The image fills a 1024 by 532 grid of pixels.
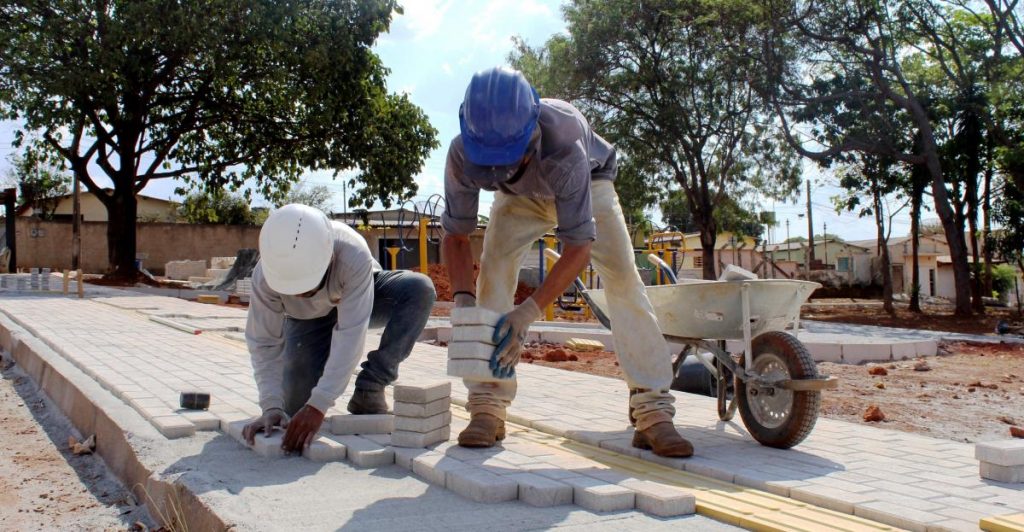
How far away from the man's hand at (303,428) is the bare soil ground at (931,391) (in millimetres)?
3351

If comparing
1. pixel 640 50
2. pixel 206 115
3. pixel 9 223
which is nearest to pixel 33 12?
pixel 206 115

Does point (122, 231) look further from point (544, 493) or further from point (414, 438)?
point (544, 493)

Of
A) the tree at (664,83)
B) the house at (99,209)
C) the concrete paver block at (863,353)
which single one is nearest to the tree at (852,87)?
the tree at (664,83)

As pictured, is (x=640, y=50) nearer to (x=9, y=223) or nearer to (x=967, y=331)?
(x=967, y=331)

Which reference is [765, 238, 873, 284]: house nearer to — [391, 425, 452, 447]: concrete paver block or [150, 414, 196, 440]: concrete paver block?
[391, 425, 452, 447]: concrete paver block

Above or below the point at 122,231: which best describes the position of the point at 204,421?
below

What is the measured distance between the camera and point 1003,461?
3.11 meters

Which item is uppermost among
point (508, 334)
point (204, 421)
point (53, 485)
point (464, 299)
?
point (464, 299)

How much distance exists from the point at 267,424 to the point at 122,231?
19.7 m

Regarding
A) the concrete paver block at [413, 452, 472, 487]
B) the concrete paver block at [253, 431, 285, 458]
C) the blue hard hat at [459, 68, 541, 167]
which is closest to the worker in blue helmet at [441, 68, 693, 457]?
the blue hard hat at [459, 68, 541, 167]

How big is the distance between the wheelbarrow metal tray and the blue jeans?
3.88 feet

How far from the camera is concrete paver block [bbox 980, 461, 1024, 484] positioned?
3115 millimetres

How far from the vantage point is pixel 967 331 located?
1448cm

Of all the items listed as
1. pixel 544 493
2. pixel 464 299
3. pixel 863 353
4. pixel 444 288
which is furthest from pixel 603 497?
pixel 444 288
